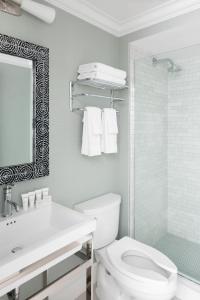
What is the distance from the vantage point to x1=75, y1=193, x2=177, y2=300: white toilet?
1.52 meters

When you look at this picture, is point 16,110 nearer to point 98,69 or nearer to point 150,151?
point 98,69

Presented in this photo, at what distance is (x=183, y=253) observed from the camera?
243 cm

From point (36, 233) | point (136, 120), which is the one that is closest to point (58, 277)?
point (36, 233)

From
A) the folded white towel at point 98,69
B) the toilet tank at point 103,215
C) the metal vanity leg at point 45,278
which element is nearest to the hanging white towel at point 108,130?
the folded white towel at point 98,69

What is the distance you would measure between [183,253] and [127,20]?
236 cm

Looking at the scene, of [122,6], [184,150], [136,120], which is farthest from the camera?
[184,150]

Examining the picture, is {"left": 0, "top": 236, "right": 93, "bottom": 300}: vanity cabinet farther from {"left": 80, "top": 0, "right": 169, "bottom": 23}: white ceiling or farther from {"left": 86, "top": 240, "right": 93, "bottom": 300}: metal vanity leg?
{"left": 80, "top": 0, "right": 169, "bottom": 23}: white ceiling

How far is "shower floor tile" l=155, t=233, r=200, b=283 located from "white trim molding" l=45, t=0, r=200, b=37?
7.24 ft

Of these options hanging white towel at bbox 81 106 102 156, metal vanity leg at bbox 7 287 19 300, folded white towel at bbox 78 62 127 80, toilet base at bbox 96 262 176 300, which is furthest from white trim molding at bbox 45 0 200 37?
toilet base at bbox 96 262 176 300

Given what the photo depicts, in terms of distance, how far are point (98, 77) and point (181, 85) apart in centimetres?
125

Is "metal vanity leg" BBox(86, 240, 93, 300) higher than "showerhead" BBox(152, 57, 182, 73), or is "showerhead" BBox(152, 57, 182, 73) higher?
"showerhead" BBox(152, 57, 182, 73)

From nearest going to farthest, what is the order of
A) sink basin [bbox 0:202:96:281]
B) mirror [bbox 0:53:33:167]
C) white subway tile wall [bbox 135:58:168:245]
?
sink basin [bbox 0:202:96:281]
mirror [bbox 0:53:33:167]
white subway tile wall [bbox 135:58:168:245]

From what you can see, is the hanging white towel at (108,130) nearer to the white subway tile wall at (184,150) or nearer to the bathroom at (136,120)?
the bathroom at (136,120)

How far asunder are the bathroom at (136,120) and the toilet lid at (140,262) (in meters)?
0.24
